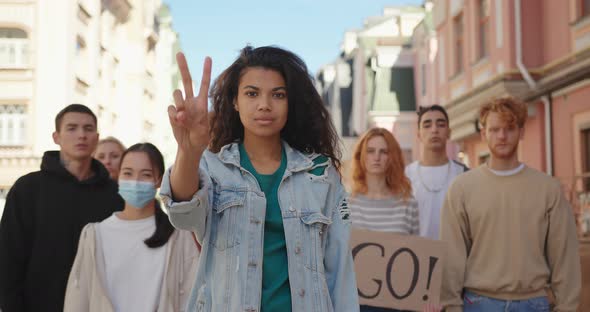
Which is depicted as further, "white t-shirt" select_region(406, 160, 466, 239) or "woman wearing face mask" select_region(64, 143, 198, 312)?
"white t-shirt" select_region(406, 160, 466, 239)

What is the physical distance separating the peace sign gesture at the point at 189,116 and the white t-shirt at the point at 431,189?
394 centimetres

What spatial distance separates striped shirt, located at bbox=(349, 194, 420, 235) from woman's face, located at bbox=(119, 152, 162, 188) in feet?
5.20

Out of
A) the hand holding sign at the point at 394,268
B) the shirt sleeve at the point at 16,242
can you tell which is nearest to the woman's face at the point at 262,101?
the hand holding sign at the point at 394,268

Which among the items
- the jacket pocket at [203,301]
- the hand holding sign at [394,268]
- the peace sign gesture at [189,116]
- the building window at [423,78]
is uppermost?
the building window at [423,78]

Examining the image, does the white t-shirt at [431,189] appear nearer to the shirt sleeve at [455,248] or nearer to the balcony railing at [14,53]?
the shirt sleeve at [455,248]

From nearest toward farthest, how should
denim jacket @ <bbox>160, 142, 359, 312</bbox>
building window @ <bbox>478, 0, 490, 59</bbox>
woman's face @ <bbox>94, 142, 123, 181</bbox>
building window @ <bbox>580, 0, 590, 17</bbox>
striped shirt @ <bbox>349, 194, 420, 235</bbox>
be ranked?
denim jacket @ <bbox>160, 142, 359, 312</bbox>, striped shirt @ <bbox>349, 194, 420, 235</bbox>, woman's face @ <bbox>94, 142, 123, 181</bbox>, building window @ <bbox>580, 0, 590, 17</bbox>, building window @ <bbox>478, 0, 490, 59</bbox>

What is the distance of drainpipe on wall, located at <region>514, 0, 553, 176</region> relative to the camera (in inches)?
615

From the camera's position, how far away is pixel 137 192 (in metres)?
5.11

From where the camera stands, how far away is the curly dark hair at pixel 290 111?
316cm

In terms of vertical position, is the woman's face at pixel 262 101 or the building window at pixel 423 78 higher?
the building window at pixel 423 78

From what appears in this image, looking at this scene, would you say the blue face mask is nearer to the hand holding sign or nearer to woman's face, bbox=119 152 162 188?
woman's face, bbox=119 152 162 188

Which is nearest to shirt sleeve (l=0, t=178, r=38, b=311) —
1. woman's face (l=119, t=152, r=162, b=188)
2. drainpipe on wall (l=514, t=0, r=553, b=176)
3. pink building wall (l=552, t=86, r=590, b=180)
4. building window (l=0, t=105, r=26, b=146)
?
woman's face (l=119, t=152, r=162, b=188)

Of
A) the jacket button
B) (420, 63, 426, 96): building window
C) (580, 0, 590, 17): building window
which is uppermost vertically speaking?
(420, 63, 426, 96): building window

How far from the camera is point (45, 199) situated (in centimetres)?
550
